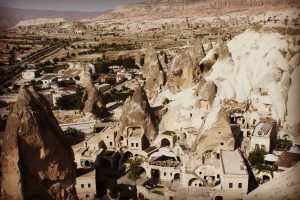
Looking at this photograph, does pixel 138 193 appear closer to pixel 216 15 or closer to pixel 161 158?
pixel 161 158

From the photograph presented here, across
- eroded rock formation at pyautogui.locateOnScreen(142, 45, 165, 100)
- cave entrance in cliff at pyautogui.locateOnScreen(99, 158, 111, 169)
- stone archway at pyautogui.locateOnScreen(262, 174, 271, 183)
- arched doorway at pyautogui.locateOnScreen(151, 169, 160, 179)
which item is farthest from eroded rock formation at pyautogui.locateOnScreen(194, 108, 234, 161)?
eroded rock formation at pyautogui.locateOnScreen(142, 45, 165, 100)

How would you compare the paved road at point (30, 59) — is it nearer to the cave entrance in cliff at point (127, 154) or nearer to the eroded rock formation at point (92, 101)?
the eroded rock formation at point (92, 101)

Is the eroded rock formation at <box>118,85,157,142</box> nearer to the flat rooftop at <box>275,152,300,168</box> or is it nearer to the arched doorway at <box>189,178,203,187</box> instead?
the arched doorway at <box>189,178,203,187</box>

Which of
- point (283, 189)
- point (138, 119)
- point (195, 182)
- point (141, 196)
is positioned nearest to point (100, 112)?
point (138, 119)

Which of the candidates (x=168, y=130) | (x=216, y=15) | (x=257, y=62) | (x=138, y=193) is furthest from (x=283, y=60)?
(x=216, y=15)

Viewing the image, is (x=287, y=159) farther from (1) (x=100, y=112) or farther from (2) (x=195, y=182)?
(1) (x=100, y=112)

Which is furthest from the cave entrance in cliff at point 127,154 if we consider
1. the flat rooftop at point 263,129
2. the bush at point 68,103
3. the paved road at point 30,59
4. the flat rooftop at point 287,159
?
the paved road at point 30,59

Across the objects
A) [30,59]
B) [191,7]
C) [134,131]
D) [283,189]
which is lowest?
[134,131]
